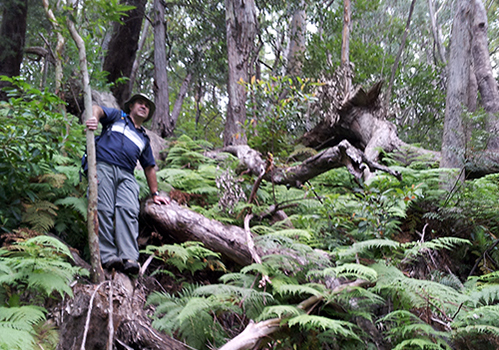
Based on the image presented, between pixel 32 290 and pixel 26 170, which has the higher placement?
pixel 26 170

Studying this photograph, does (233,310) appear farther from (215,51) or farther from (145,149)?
(215,51)

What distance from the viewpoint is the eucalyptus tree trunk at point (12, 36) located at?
28.0 ft

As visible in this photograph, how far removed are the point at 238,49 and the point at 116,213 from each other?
216 inches

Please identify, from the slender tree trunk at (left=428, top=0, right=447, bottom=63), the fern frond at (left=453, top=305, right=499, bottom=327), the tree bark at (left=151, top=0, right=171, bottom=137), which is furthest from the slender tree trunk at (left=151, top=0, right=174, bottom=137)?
the slender tree trunk at (left=428, top=0, right=447, bottom=63)

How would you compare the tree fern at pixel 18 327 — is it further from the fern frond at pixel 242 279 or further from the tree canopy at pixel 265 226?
the fern frond at pixel 242 279

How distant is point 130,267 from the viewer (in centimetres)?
344

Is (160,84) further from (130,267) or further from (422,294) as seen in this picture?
(422,294)

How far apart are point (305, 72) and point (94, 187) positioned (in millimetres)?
8716

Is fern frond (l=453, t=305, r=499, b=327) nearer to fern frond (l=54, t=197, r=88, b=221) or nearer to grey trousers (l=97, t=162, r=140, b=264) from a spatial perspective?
grey trousers (l=97, t=162, r=140, b=264)

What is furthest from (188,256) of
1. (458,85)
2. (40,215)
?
(458,85)

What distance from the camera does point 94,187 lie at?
10.3 ft

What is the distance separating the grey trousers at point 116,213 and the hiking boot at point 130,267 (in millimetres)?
99

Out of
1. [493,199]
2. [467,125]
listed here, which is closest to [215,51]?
[467,125]

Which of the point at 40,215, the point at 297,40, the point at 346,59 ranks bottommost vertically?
the point at 40,215
